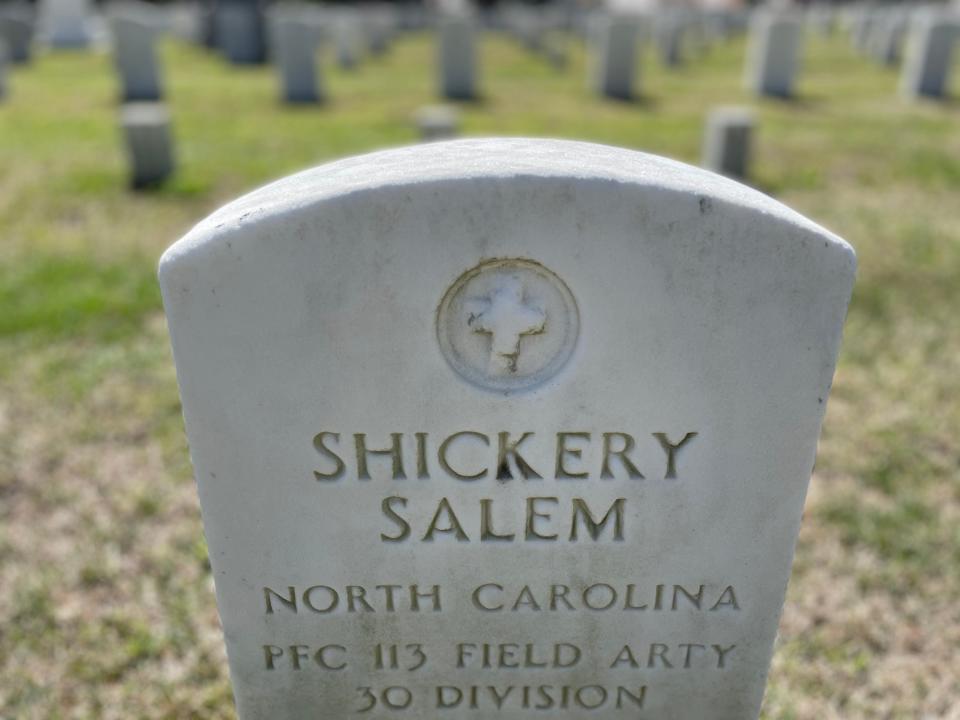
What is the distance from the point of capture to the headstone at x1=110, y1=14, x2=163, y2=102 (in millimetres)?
10008

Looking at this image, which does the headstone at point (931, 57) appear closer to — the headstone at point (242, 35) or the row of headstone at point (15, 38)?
the headstone at point (242, 35)

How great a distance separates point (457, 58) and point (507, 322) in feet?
33.9

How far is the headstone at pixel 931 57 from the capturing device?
10477 millimetres

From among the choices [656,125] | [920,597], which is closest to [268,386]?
[920,597]

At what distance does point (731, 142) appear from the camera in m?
7.04

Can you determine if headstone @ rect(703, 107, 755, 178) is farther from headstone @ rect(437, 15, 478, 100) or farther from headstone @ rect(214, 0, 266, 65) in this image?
headstone @ rect(214, 0, 266, 65)

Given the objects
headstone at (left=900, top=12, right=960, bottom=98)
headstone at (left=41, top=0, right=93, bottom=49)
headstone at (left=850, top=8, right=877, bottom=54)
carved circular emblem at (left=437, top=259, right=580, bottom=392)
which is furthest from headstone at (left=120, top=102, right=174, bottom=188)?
headstone at (left=850, top=8, right=877, bottom=54)

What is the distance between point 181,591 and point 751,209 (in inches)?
89.6

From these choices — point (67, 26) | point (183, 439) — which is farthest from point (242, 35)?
point (183, 439)

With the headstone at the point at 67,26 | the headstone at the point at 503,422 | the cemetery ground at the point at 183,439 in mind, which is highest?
the headstone at the point at 503,422

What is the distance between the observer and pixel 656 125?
9.46 m

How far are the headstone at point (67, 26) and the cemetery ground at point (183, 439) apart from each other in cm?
935

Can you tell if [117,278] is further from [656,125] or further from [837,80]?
[837,80]

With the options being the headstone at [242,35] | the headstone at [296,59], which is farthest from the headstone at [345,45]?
the headstone at [296,59]
